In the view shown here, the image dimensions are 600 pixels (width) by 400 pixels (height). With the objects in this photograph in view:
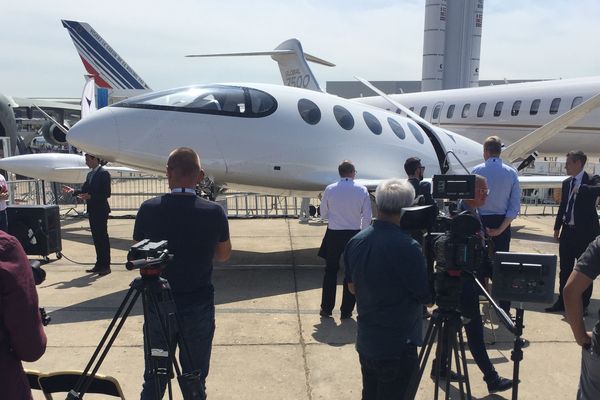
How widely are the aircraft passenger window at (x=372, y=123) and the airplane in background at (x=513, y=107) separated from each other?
784cm

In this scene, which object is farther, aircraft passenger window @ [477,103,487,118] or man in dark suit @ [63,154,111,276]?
aircraft passenger window @ [477,103,487,118]

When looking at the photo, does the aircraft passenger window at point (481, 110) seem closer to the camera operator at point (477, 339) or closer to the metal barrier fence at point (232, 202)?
the metal barrier fence at point (232, 202)

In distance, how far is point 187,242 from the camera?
3031mm

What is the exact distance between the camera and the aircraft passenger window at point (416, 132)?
9.75 metres

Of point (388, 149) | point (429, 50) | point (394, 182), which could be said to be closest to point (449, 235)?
point (394, 182)

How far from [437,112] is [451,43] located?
79.0 feet

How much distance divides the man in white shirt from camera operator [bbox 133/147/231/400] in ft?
8.20

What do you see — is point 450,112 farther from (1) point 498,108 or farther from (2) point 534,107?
(2) point 534,107

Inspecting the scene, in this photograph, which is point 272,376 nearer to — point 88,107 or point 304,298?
point 304,298

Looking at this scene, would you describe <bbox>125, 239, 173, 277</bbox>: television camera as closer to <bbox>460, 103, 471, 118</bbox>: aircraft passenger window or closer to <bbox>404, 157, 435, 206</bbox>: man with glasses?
<bbox>404, 157, 435, 206</bbox>: man with glasses

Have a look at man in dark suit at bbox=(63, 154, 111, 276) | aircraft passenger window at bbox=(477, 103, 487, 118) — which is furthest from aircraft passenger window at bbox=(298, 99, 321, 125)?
aircraft passenger window at bbox=(477, 103, 487, 118)

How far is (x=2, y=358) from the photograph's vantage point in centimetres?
200

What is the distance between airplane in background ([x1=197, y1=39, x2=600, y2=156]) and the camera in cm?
1630

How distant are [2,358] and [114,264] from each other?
263 inches
